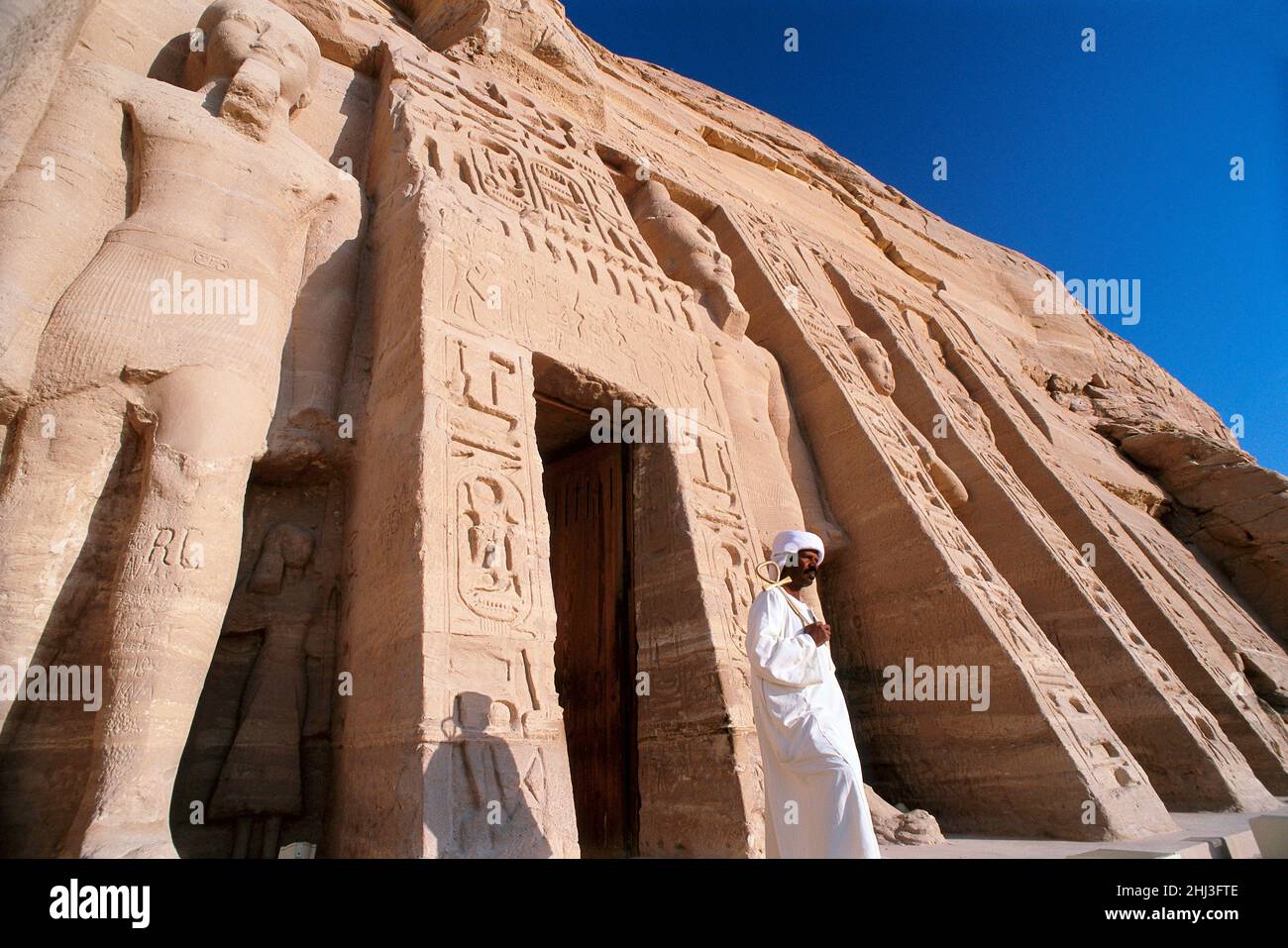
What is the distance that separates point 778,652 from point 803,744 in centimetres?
31

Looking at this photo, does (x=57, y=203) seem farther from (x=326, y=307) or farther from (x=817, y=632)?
(x=817, y=632)

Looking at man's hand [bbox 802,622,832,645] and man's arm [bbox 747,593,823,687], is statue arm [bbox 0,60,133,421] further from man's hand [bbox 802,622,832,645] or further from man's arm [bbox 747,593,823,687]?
man's hand [bbox 802,622,832,645]

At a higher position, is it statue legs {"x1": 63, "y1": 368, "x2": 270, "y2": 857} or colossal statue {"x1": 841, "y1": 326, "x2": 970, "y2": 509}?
colossal statue {"x1": 841, "y1": 326, "x2": 970, "y2": 509}

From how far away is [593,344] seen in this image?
182 inches

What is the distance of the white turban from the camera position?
2.94m

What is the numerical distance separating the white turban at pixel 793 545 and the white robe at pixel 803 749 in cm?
18

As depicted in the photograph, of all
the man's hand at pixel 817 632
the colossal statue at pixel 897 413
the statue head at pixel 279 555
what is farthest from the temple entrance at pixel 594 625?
the colossal statue at pixel 897 413

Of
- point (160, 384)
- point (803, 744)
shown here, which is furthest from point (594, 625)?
point (160, 384)

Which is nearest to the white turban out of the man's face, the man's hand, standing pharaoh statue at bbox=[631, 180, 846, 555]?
the man's face

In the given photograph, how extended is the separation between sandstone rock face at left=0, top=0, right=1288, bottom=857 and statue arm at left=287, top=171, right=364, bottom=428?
2 cm
